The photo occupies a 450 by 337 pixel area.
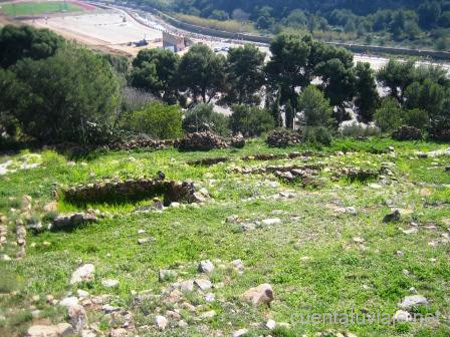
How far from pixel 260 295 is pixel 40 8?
4551 inches

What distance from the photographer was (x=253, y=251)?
8.84 meters

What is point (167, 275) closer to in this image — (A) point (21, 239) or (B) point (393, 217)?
(A) point (21, 239)

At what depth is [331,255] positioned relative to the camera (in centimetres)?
833

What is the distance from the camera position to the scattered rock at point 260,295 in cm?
693

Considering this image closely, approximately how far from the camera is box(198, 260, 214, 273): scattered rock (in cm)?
809

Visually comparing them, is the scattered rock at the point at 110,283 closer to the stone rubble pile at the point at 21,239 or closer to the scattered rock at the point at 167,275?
the scattered rock at the point at 167,275

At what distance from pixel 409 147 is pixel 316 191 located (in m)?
7.74

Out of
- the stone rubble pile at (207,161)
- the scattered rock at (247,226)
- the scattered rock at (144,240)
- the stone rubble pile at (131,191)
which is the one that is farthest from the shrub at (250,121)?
the scattered rock at (144,240)

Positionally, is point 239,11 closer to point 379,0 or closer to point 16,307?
point 379,0

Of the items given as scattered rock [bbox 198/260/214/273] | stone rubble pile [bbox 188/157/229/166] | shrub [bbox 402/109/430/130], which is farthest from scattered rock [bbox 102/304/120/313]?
shrub [bbox 402/109/430/130]

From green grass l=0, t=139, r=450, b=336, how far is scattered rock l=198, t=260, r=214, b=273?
16 centimetres

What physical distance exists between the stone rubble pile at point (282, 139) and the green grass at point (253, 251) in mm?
4385

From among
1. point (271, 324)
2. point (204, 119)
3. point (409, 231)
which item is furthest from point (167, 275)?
point (204, 119)

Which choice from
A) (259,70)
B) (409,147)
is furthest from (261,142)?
(259,70)
